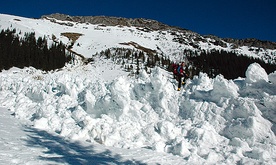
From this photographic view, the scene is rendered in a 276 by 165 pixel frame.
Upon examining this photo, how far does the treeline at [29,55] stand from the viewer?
39031 mm

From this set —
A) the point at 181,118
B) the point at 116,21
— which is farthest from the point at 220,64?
the point at 116,21

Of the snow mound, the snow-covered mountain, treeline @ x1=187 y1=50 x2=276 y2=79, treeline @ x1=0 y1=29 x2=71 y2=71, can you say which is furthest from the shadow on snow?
treeline @ x1=187 y1=50 x2=276 y2=79

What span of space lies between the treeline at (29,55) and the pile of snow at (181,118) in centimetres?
3176

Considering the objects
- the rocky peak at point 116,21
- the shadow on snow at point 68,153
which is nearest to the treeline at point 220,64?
the shadow on snow at point 68,153

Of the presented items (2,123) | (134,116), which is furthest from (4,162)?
(134,116)

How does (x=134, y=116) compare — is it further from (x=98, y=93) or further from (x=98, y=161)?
(x=98, y=161)

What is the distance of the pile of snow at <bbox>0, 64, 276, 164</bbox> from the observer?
262 inches

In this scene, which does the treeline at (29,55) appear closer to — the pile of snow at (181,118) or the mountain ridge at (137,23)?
the pile of snow at (181,118)

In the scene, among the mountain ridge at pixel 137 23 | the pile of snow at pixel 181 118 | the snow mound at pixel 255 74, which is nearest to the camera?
the pile of snow at pixel 181 118

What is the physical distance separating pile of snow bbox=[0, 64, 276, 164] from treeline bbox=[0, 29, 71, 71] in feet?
104

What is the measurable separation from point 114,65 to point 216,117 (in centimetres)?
3863

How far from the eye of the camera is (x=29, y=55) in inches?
1681

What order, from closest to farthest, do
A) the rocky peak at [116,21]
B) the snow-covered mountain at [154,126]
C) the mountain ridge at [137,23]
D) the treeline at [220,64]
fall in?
the snow-covered mountain at [154,126] → the treeline at [220,64] → the mountain ridge at [137,23] → the rocky peak at [116,21]

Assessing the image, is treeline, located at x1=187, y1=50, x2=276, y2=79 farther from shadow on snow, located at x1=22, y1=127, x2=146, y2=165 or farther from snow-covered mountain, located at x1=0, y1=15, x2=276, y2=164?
shadow on snow, located at x1=22, y1=127, x2=146, y2=165
